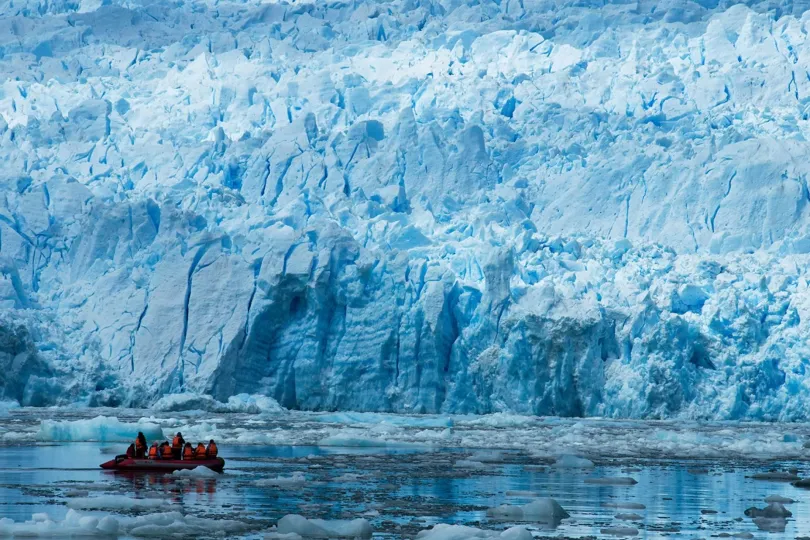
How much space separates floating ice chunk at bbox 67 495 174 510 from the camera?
909 centimetres

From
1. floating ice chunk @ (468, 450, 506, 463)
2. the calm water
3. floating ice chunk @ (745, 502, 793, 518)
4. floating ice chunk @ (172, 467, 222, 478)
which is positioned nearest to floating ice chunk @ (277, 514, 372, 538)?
the calm water

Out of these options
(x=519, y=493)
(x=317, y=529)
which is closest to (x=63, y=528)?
(x=317, y=529)

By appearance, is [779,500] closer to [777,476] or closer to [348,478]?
[777,476]

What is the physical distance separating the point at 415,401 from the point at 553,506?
17.9m

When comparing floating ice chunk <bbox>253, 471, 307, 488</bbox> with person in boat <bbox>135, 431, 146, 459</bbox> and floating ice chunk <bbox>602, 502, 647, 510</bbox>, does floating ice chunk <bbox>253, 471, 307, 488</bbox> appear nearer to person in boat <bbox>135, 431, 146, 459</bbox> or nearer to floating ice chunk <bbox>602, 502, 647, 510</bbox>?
person in boat <bbox>135, 431, 146, 459</bbox>

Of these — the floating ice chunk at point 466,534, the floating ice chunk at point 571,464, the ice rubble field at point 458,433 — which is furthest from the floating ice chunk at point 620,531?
the floating ice chunk at point 571,464

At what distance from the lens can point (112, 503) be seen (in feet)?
30.0

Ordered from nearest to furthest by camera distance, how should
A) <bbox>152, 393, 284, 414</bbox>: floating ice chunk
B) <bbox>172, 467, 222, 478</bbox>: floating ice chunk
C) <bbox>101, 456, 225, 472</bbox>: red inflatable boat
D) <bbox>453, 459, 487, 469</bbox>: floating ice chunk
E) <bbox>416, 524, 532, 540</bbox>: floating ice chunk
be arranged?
<bbox>416, 524, 532, 540</bbox>: floating ice chunk, <bbox>172, 467, 222, 478</bbox>: floating ice chunk, <bbox>101, 456, 225, 472</bbox>: red inflatable boat, <bbox>453, 459, 487, 469</bbox>: floating ice chunk, <bbox>152, 393, 284, 414</bbox>: floating ice chunk

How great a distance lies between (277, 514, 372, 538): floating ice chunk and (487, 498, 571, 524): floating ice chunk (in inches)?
65.7

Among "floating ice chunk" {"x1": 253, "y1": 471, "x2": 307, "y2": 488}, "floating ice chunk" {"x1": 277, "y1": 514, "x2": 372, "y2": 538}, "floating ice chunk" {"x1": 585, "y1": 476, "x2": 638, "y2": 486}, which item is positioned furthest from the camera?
"floating ice chunk" {"x1": 585, "y1": 476, "x2": 638, "y2": 486}

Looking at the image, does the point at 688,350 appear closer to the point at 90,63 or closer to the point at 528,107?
the point at 528,107

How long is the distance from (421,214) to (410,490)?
2038 centimetres

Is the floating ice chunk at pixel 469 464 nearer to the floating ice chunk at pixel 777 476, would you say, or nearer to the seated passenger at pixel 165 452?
the floating ice chunk at pixel 777 476

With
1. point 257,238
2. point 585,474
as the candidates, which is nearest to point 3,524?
point 585,474
